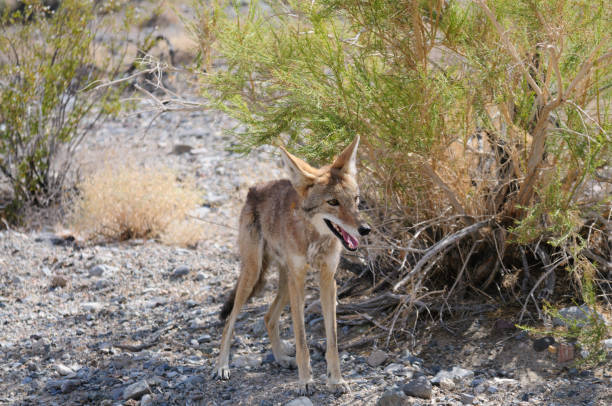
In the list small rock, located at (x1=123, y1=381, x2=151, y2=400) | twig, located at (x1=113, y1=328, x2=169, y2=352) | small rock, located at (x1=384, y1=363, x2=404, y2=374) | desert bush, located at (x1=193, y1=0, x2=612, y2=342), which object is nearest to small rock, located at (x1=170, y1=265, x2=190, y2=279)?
twig, located at (x1=113, y1=328, x2=169, y2=352)

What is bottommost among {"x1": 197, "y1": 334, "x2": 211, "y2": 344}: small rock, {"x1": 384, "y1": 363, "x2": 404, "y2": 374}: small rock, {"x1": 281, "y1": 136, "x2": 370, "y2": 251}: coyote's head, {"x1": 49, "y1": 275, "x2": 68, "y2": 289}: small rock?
{"x1": 384, "y1": 363, "x2": 404, "y2": 374}: small rock

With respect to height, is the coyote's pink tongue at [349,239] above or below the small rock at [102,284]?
above

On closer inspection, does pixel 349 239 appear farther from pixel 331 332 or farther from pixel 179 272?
pixel 179 272

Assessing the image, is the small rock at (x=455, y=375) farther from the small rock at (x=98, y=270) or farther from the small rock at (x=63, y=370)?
the small rock at (x=98, y=270)

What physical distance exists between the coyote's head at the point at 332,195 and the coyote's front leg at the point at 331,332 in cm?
39

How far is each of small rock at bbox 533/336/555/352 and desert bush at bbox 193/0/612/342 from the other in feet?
1.10

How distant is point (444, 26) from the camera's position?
546 centimetres

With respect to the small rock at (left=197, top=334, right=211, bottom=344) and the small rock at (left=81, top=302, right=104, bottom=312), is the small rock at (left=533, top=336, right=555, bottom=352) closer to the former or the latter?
the small rock at (left=197, top=334, right=211, bottom=344)

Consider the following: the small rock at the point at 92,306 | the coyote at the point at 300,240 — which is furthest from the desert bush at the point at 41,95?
the coyote at the point at 300,240

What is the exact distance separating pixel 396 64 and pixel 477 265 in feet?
6.20

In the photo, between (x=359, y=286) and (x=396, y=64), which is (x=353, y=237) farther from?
(x=359, y=286)

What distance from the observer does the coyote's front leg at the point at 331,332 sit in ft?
16.3

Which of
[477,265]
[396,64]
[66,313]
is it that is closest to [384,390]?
[477,265]

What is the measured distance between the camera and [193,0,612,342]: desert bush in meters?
4.98
